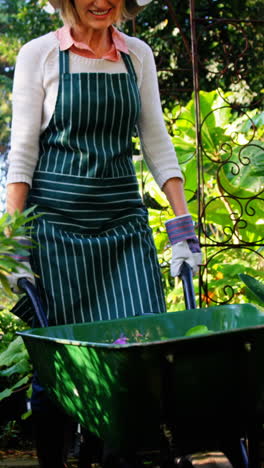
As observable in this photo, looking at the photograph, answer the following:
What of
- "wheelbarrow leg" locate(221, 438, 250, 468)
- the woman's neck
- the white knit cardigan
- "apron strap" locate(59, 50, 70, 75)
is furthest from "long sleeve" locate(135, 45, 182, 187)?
"wheelbarrow leg" locate(221, 438, 250, 468)

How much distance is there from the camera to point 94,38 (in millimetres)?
2314

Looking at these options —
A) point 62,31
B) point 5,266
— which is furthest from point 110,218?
point 5,266

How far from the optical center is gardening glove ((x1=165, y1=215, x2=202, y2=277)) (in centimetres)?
217

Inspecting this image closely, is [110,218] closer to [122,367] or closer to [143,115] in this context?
[143,115]

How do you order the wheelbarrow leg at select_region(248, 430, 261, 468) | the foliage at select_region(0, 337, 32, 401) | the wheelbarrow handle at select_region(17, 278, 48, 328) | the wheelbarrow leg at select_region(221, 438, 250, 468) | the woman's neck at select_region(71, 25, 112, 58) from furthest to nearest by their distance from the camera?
the foliage at select_region(0, 337, 32, 401) < the woman's neck at select_region(71, 25, 112, 58) < the wheelbarrow handle at select_region(17, 278, 48, 328) < the wheelbarrow leg at select_region(221, 438, 250, 468) < the wheelbarrow leg at select_region(248, 430, 261, 468)

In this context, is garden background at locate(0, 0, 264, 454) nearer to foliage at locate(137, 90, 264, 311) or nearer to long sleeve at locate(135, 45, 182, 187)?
foliage at locate(137, 90, 264, 311)

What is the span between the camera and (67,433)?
6.73 feet

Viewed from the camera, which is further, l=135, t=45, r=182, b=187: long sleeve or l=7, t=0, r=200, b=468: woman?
l=135, t=45, r=182, b=187: long sleeve

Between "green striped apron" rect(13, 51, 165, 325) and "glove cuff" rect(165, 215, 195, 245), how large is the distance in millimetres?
66

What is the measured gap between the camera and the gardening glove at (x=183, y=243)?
2.17m

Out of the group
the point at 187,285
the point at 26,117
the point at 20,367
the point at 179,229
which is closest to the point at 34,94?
the point at 26,117

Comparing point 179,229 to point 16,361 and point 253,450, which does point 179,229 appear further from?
point 16,361

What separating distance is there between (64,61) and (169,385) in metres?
1.19

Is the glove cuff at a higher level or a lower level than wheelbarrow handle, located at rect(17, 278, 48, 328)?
higher
